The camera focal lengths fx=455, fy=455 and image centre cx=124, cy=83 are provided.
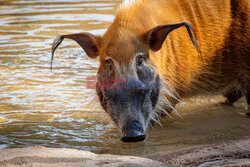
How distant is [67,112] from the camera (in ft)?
14.4

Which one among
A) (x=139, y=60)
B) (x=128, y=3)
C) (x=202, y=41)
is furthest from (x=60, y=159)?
(x=202, y=41)

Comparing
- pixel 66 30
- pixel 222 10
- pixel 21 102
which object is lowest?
pixel 66 30

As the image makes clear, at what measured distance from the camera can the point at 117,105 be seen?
3119 millimetres

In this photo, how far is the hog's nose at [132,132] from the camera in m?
2.96

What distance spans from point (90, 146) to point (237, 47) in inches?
61.7

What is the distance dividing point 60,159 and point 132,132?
49 cm

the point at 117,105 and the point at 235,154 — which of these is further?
the point at 117,105

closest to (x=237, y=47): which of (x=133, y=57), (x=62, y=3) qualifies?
(x=133, y=57)

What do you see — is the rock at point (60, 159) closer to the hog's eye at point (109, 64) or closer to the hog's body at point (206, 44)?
the hog's eye at point (109, 64)

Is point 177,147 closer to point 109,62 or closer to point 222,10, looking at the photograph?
point 109,62

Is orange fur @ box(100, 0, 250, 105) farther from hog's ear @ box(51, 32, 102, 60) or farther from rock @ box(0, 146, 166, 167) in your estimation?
rock @ box(0, 146, 166, 167)

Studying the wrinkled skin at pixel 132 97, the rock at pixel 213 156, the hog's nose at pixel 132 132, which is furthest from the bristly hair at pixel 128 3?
the rock at pixel 213 156

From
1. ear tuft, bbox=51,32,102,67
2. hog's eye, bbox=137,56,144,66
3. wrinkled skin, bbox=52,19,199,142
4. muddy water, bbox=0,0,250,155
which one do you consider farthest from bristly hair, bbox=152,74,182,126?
ear tuft, bbox=51,32,102,67

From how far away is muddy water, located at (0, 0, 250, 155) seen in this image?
366 cm
